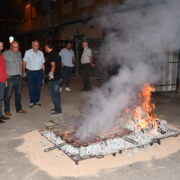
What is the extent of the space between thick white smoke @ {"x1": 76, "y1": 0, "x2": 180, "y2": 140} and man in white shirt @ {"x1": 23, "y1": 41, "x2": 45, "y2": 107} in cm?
178

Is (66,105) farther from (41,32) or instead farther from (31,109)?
(41,32)

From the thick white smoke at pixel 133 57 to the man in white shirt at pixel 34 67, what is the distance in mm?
1780

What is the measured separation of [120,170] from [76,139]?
1329mm

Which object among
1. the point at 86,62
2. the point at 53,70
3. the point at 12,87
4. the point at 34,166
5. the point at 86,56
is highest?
the point at 86,56

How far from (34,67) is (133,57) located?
3315 millimetres

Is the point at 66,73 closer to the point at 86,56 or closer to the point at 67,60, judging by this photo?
the point at 67,60

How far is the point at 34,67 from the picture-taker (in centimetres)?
808

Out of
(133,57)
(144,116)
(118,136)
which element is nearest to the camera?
(118,136)

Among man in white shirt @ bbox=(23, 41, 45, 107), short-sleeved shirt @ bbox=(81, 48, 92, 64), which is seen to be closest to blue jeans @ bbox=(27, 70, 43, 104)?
man in white shirt @ bbox=(23, 41, 45, 107)

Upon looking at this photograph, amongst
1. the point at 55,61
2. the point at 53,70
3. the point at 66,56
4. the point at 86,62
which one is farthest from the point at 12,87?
the point at 66,56

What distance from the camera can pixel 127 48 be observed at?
9219mm

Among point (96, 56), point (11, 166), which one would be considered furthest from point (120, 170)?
point (96, 56)

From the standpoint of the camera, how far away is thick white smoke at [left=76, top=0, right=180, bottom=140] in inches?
241

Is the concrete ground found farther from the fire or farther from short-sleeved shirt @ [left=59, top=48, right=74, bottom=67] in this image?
short-sleeved shirt @ [left=59, top=48, right=74, bottom=67]
